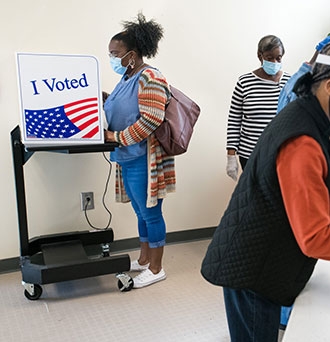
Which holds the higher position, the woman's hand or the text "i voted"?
the text "i voted"

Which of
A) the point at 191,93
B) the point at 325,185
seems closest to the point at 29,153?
the point at 191,93

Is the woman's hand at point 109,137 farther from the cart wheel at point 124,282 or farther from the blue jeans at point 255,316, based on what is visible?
the blue jeans at point 255,316

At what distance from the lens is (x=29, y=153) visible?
193 centimetres

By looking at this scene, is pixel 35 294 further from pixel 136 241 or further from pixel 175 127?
pixel 175 127

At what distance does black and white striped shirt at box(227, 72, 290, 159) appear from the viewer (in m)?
2.21

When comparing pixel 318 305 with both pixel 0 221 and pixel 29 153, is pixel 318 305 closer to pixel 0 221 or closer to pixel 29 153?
pixel 29 153

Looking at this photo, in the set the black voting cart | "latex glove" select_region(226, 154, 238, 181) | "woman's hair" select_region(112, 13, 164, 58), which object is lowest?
the black voting cart

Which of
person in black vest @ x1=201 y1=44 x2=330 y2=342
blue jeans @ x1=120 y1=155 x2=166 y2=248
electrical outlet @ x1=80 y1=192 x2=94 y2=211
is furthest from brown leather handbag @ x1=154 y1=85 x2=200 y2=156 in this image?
person in black vest @ x1=201 y1=44 x2=330 y2=342

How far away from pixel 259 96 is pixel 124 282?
1.27 m

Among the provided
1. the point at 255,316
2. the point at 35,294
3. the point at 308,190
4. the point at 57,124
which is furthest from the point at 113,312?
the point at 308,190

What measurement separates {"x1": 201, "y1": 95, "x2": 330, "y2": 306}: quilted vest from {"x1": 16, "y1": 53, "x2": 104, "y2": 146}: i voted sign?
3.76ft

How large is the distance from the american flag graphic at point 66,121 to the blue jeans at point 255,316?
3.85 ft

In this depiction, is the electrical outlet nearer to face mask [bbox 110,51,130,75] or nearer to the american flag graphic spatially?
the american flag graphic

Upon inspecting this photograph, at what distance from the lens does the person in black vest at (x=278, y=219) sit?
736mm
